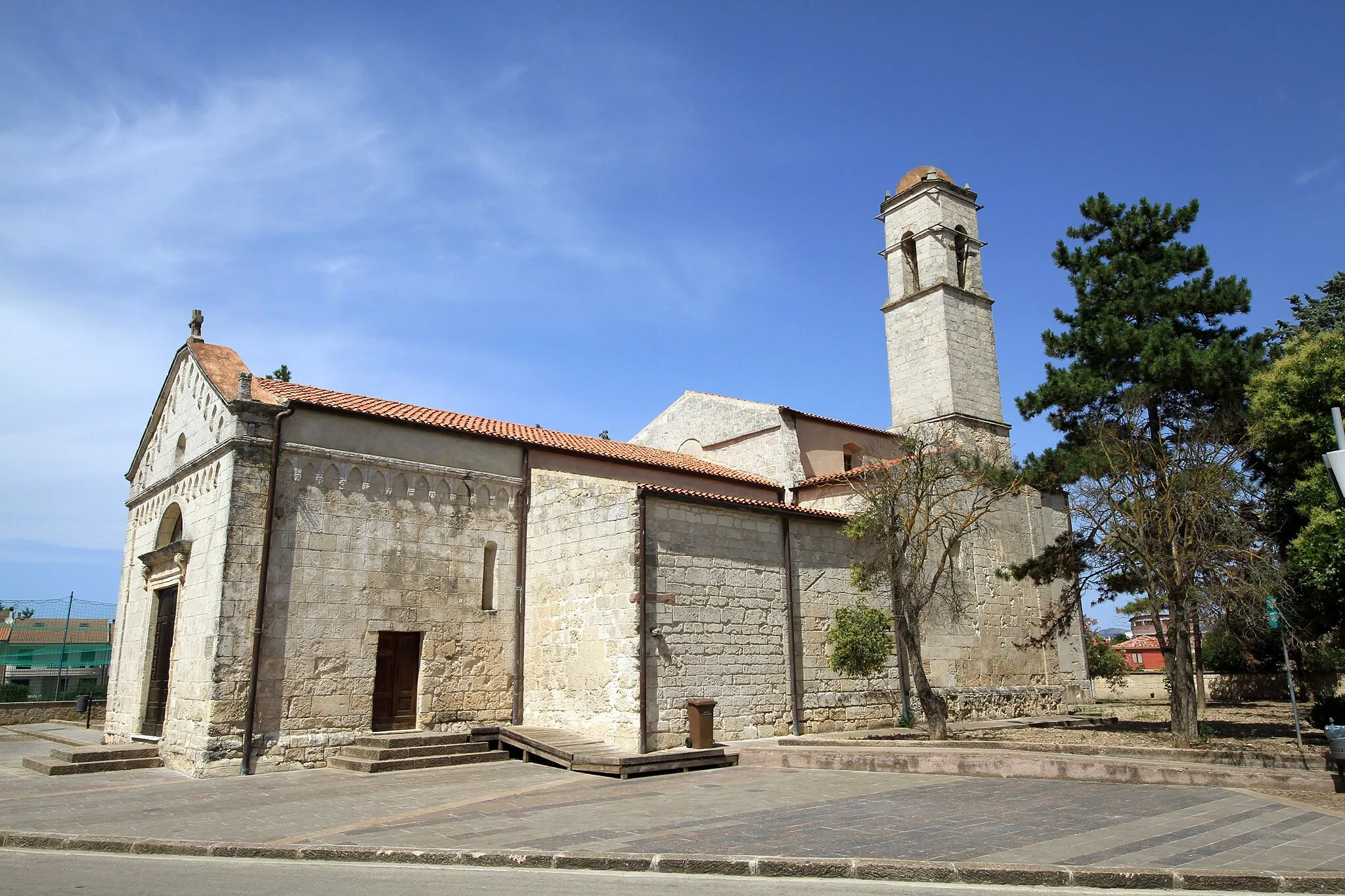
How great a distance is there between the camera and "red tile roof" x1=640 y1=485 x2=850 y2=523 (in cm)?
1616

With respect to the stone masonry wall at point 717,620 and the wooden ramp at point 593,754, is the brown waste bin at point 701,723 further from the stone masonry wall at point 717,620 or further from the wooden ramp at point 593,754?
the stone masonry wall at point 717,620

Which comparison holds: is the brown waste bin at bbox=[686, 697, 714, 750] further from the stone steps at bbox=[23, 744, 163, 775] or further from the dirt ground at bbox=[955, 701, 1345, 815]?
the stone steps at bbox=[23, 744, 163, 775]

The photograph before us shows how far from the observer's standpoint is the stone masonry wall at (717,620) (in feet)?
51.1

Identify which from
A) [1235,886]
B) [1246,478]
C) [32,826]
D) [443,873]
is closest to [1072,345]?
[1246,478]

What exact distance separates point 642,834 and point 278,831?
411cm

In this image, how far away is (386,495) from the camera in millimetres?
17016

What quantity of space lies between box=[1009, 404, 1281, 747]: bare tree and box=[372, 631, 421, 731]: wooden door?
13129 millimetres

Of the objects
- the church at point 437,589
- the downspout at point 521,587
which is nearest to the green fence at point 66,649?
the church at point 437,589

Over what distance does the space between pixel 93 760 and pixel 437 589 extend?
6434 millimetres

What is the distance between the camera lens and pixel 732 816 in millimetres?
9836

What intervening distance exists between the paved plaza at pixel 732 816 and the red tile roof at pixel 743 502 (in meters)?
4.99

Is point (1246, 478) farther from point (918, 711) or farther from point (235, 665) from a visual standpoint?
point (235, 665)

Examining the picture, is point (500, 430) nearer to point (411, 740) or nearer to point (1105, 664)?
point (411, 740)

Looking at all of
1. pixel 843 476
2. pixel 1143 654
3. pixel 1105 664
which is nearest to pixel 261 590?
pixel 843 476
